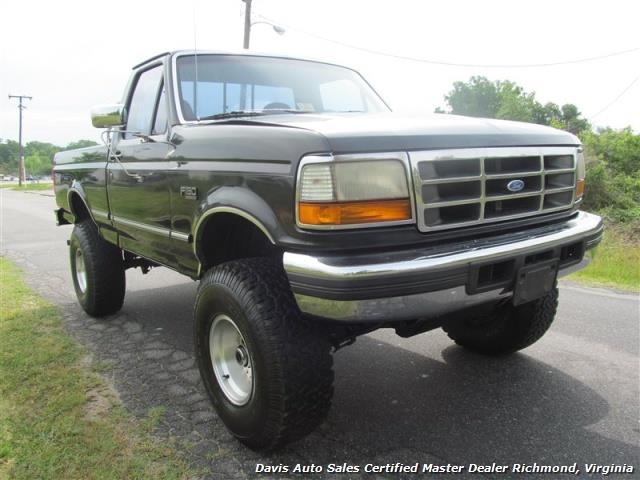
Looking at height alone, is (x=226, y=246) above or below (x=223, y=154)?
below

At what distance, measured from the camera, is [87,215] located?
189 inches

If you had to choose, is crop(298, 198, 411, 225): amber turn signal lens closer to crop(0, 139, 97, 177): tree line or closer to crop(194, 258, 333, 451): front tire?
crop(194, 258, 333, 451): front tire

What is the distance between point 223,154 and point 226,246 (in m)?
0.55

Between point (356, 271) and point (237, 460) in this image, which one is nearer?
point (356, 271)

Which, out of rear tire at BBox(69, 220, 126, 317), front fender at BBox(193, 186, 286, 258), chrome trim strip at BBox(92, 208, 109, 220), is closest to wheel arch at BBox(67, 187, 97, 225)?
rear tire at BBox(69, 220, 126, 317)

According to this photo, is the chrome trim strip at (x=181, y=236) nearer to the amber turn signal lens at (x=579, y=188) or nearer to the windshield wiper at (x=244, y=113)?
the windshield wiper at (x=244, y=113)

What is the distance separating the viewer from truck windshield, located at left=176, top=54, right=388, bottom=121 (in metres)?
3.14

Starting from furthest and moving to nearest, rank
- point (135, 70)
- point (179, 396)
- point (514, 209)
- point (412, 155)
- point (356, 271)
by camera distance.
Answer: point (135, 70) < point (179, 396) < point (514, 209) < point (412, 155) < point (356, 271)

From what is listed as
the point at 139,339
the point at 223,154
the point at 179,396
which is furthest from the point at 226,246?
the point at 139,339

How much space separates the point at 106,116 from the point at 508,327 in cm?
301

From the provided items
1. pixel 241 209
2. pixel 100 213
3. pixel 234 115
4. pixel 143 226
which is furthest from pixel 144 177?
pixel 241 209

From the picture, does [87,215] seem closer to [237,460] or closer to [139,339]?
[139,339]

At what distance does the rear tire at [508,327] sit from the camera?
3143 mm

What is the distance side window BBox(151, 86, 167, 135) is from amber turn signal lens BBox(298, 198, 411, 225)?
5.33ft
